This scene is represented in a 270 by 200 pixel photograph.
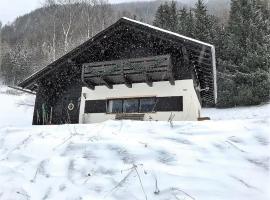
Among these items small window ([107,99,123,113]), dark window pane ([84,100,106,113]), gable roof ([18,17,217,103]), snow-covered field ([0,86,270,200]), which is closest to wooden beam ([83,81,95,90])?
dark window pane ([84,100,106,113])

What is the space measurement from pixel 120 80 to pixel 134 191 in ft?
36.5

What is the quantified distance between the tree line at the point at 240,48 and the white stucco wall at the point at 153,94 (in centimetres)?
1481

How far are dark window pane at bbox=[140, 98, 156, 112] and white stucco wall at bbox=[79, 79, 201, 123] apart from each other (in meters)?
0.21

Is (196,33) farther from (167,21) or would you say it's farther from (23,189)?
(23,189)

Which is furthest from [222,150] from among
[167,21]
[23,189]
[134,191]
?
[167,21]

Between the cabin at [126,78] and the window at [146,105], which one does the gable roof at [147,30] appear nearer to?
the cabin at [126,78]

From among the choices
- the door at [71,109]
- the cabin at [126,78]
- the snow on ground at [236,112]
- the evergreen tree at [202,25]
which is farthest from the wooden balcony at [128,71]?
the evergreen tree at [202,25]

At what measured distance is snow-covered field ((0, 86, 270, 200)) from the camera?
15.8 ft

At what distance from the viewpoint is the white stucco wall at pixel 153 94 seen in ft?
47.2

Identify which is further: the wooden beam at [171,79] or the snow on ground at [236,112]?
the snow on ground at [236,112]

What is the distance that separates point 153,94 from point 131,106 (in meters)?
1.19

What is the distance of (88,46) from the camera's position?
16.1 metres

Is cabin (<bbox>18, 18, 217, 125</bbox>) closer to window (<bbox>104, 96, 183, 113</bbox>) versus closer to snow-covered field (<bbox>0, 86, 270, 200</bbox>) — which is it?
window (<bbox>104, 96, 183, 113</bbox>)

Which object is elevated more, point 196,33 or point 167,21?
point 167,21
